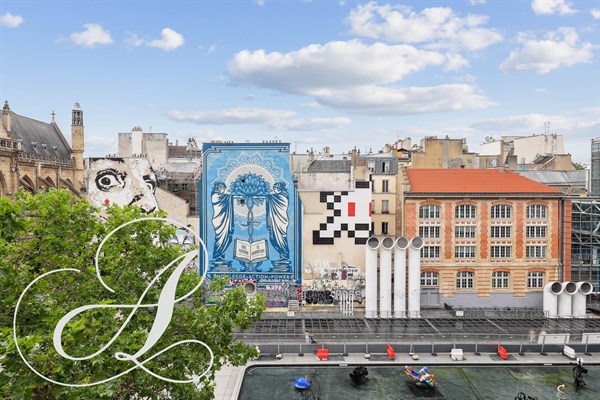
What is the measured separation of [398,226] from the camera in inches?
2015

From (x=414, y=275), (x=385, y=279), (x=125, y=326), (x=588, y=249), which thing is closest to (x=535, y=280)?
(x=588, y=249)

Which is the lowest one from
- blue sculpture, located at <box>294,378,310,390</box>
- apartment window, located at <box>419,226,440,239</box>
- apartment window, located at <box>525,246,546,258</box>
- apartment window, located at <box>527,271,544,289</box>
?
blue sculpture, located at <box>294,378,310,390</box>

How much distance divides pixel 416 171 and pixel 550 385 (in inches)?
1020

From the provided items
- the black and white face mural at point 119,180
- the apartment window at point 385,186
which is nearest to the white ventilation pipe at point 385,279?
the apartment window at point 385,186

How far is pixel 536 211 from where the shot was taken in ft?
156

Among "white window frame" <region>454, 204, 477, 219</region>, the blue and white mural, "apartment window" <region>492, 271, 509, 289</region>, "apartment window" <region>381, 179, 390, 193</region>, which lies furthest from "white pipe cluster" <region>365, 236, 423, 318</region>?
"apartment window" <region>492, 271, 509, 289</region>

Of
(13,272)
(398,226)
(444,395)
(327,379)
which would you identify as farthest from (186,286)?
(398,226)

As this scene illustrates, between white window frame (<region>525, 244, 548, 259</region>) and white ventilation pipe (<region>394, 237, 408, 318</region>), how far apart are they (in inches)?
541

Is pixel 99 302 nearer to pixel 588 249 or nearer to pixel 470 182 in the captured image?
pixel 470 182

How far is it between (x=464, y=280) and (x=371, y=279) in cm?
1066

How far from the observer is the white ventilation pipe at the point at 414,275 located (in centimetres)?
4397

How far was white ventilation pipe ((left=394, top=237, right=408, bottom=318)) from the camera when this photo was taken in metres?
43.7

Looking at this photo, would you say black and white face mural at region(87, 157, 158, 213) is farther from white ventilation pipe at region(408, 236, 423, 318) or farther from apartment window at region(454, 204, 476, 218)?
apartment window at region(454, 204, 476, 218)

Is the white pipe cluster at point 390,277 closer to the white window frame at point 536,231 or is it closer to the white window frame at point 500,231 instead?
the white window frame at point 500,231
